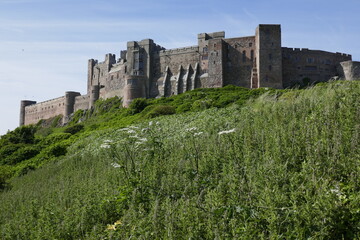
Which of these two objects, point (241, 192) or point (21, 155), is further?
point (21, 155)

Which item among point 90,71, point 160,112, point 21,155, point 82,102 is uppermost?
point 90,71

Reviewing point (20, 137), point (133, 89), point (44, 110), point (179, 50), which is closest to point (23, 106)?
point (44, 110)

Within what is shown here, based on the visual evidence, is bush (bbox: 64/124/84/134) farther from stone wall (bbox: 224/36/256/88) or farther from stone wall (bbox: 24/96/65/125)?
stone wall (bbox: 24/96/65/125)

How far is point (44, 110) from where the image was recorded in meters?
76.7

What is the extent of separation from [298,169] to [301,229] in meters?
2.22

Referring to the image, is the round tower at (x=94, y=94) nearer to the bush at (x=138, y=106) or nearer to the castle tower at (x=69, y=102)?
the castle tower at (x=69, y=102)

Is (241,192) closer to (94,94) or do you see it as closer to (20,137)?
(20,137)

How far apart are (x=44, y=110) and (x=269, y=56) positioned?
166ft

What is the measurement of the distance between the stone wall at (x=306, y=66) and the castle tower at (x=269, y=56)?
2376 mm

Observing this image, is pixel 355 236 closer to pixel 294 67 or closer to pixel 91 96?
pixel 294 67

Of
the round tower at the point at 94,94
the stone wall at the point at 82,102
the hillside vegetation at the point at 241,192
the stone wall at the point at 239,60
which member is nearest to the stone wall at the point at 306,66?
the stone wall at the point at 239,60

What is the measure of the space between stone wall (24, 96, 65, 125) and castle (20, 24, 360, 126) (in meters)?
12.6

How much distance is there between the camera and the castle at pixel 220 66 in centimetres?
4453

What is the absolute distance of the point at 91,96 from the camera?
62.2 meters
